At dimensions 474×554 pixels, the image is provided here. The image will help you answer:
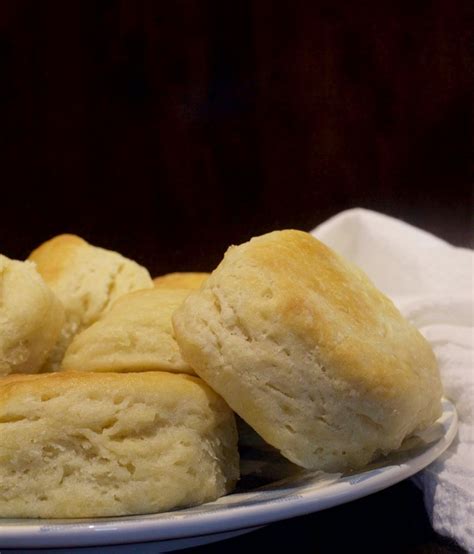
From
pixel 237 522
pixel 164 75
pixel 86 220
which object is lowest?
pixel 86 220

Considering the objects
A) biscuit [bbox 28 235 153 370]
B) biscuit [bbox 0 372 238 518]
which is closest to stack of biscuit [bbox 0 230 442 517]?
biscuit [bbox 0 372 238 518]

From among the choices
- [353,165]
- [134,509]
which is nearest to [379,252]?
[353,165]

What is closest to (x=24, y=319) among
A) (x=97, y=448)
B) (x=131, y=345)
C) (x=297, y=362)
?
(x=131, y=345)

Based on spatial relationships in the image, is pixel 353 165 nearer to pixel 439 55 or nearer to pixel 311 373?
pixel 439 55

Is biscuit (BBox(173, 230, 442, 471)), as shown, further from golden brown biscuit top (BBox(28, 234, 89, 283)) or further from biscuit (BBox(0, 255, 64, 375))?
golden brown biscuit top (BBox(28, 234, 89, 283))

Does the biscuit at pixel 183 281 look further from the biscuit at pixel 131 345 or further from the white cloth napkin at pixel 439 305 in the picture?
the white cloth napkin at pixel 439 305

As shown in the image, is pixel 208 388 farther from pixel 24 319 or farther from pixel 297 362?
pixel 24 319
